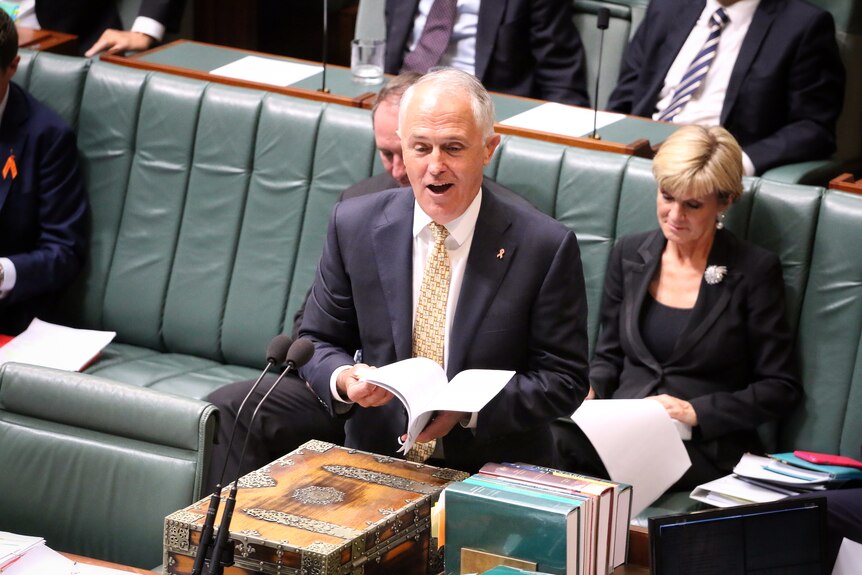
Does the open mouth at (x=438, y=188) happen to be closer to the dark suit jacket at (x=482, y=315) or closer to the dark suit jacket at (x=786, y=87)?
the dark suit jacket at (x=482, y=315)

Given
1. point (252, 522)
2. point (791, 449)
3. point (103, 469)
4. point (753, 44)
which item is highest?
point (753, 44)

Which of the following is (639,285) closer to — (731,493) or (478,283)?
(731,493)

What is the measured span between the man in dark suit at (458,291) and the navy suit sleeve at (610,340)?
733mm

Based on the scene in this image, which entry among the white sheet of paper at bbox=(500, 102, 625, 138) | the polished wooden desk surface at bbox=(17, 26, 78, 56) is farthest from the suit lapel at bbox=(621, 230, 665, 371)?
the polished wooden desk surface at bbox=(17, 26, 78, 56)

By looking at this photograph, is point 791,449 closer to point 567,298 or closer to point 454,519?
point 567,298

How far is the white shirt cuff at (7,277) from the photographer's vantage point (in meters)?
3.85

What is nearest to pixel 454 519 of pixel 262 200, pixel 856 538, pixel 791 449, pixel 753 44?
pixel 856 538

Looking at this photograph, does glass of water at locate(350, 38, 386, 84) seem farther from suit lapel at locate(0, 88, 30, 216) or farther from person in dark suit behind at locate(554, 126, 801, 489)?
person in dark suit behind at locate(554, 126, 801, 489)

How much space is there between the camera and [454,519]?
1899 millimetres

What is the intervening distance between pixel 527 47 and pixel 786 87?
965 millimetres

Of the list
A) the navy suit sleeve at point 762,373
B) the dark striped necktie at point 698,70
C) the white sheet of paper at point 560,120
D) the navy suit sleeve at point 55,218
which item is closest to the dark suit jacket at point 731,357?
the navy suit sleeve at point 762,373

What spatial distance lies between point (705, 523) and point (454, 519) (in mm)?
365

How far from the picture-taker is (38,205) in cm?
400

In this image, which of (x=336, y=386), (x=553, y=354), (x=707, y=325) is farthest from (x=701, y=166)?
(x=336, y=386)
